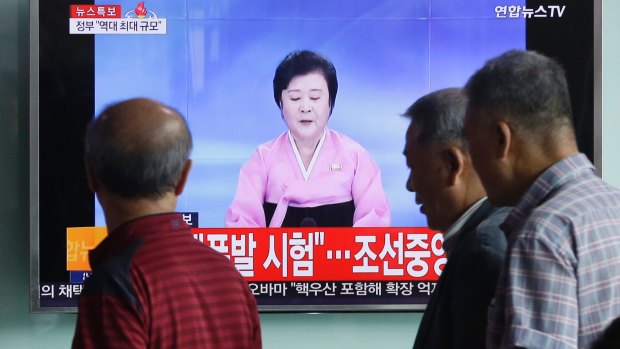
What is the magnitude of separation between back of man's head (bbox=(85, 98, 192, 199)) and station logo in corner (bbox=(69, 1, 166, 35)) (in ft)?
5.50

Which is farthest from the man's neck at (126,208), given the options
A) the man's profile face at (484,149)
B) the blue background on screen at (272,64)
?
the blue background on screen at (272,64)

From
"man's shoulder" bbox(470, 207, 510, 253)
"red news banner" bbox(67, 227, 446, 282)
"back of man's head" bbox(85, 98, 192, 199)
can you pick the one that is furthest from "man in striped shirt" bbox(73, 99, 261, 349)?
"red news banner" bbox(67, 227, 446, 282)

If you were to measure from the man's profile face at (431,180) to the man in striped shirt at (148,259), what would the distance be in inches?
17.3

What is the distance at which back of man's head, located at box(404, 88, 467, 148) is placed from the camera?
1.67 metres

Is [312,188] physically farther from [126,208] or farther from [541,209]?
[541,209]

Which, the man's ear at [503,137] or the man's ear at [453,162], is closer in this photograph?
the man's ear at [503,137]

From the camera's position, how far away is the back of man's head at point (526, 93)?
1.37 metres

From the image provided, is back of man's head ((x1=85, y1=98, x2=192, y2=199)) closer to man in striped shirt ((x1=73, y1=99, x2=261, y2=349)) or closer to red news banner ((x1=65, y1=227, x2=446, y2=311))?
man in striped shirt ((x1=73, y1=99, x2=261, y2=349))

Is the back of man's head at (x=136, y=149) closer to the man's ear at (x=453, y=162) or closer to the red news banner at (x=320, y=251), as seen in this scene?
the man's ear at (x=453, y=162)

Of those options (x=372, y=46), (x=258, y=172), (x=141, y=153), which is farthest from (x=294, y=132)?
(x=141, y=153)

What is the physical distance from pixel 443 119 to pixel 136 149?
0.62 metres

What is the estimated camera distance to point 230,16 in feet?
10.0

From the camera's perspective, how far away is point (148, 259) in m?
1.35

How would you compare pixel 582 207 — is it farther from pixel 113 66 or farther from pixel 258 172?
pixel 113 66
